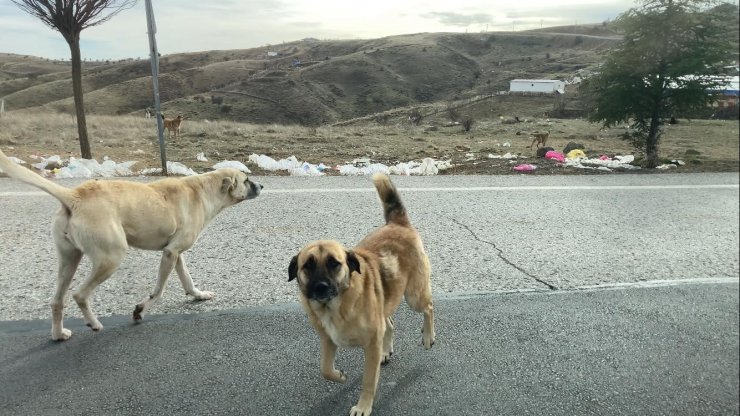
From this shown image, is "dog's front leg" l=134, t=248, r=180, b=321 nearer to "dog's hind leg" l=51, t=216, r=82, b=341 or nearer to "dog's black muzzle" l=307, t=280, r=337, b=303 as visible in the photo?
"dog's hind leg" l=51, t=216, r=82, b=341

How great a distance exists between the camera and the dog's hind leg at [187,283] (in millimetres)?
3977

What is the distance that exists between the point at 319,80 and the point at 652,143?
7047 centimetres

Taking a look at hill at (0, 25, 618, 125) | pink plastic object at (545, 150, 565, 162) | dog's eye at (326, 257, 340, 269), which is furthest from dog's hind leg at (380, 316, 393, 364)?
hill at (0, 25, 618, 125)

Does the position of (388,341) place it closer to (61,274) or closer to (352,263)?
(352,263)

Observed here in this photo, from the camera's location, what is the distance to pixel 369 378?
8.69 feet

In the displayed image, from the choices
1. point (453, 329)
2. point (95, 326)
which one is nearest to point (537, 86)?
point (453, 329)

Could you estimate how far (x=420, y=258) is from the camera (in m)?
3.12

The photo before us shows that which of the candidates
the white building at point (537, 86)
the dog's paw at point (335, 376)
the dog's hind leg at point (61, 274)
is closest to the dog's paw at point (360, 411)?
the dog's paw at point (335, 376)

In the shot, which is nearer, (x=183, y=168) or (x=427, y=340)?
(x=427, y=340)

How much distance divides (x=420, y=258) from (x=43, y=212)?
5339 mm

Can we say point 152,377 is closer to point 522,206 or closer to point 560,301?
point 560,301

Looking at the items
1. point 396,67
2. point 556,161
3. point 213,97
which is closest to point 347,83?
point 396,67

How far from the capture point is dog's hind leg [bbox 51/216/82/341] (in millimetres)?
3260

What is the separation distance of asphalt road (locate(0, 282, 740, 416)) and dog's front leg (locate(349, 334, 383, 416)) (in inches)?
3.6
